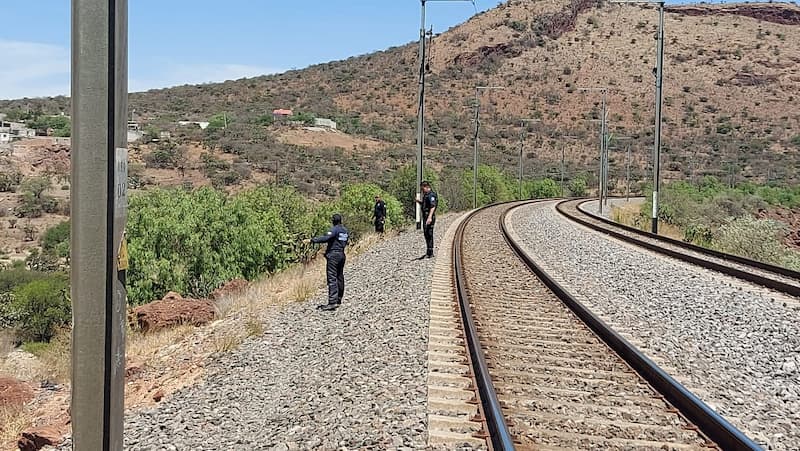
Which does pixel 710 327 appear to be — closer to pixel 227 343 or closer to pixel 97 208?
pixel 227 343

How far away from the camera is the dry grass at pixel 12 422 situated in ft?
31.6

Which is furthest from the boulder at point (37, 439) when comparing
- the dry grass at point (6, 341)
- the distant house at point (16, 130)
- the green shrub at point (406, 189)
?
the distant house at point (16, 130)

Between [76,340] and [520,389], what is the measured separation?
209 inches

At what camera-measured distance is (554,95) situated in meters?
115

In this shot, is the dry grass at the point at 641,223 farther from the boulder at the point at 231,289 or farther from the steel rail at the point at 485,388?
the steel rail at the point at 485,388

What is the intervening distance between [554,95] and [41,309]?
330ft

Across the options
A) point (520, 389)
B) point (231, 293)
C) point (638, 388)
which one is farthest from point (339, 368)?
point (231, 293)

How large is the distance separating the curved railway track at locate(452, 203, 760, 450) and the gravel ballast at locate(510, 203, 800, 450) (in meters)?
0.50

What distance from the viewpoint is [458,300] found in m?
12.9

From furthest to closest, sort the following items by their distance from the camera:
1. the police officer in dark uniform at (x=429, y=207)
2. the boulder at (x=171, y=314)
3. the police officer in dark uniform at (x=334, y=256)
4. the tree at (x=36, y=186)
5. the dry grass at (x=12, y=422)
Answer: the tree at (x=36, y=186) < the police officer in dark uniform at (x=429, y=207) < the boulder at (x=171, y=314) < the police officer in dark uniform at (x=334, y=256) < the dry grass at (x=12, y=422)

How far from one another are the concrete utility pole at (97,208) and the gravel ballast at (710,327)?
5.49m

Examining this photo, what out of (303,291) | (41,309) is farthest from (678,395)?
(41,309)

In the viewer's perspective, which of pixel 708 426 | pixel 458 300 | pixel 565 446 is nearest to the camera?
pixel 565 446

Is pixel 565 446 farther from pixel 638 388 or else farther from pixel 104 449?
pixel 104 449
